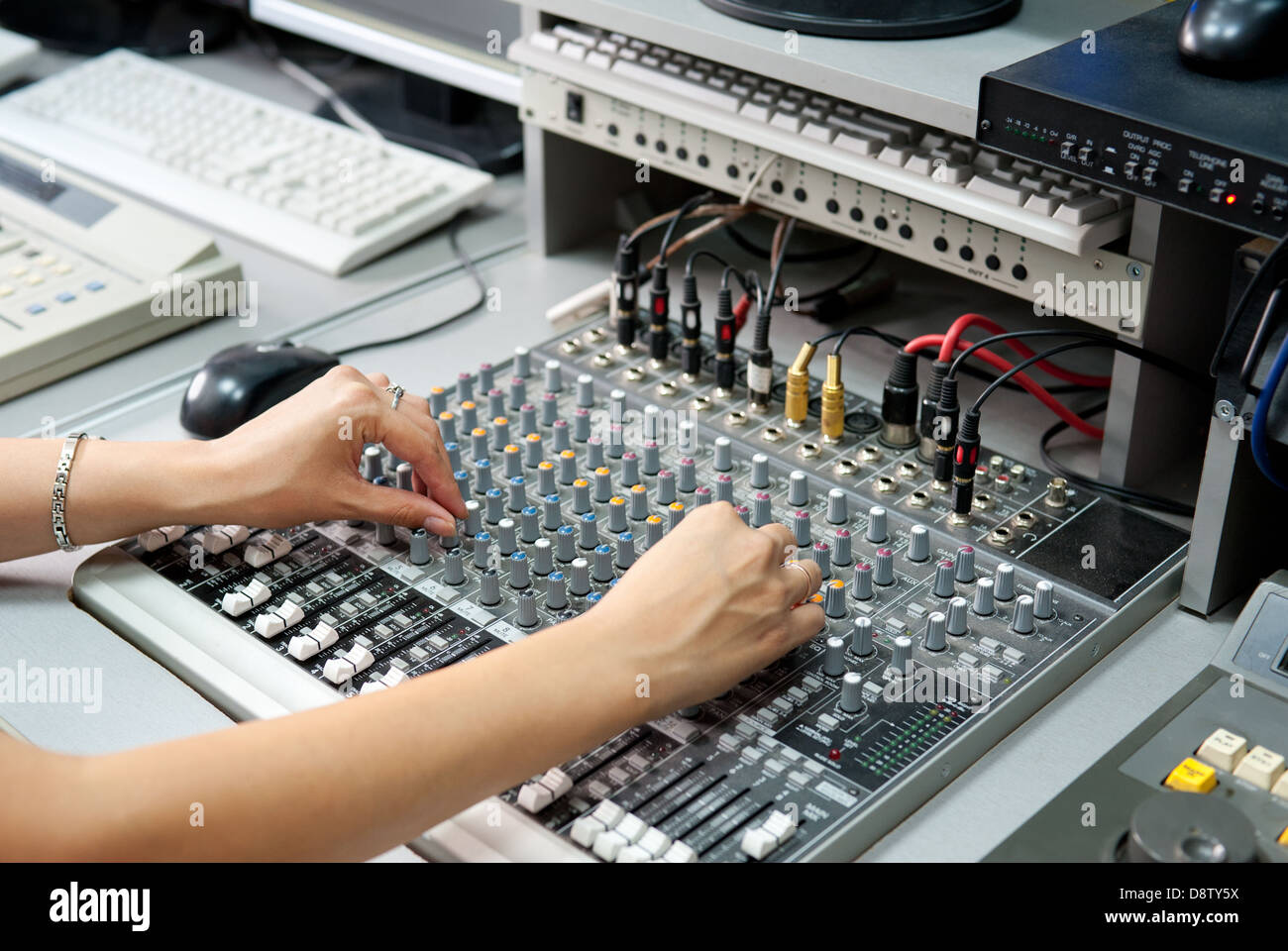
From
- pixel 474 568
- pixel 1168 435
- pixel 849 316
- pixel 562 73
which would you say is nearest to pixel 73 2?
pixel 562 73

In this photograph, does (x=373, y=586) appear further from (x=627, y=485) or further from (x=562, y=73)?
(x=562, y=73)

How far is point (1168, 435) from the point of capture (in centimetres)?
133

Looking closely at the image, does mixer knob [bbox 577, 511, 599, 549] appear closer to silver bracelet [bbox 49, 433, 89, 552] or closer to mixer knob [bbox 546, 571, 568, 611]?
mixer knob [bbox 546, 571, 568, 611]

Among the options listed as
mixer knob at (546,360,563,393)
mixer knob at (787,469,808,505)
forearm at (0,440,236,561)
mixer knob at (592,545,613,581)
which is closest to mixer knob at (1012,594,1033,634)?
mixer knob at (787,469,808,505)

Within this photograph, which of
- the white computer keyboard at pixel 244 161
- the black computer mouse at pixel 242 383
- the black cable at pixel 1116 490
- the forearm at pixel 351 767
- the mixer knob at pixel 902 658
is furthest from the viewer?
the white computer keyboard at pixel 244 161

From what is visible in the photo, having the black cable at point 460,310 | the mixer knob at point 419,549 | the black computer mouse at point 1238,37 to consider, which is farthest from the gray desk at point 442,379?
the black computer mouse at point 1238,37

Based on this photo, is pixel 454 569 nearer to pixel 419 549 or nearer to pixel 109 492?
pixel 419 549

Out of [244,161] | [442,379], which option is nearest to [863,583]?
[442,379]

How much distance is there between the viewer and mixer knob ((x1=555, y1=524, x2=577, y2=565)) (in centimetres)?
120

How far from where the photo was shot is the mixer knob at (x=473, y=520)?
4.10 ft

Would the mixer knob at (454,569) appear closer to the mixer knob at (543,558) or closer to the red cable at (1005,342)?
the mixer knob at (543,558)

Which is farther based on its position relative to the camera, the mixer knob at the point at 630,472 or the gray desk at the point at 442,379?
the mixer knob at the point at 630,472

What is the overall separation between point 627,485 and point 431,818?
45cm

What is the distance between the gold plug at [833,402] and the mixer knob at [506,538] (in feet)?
1.14
